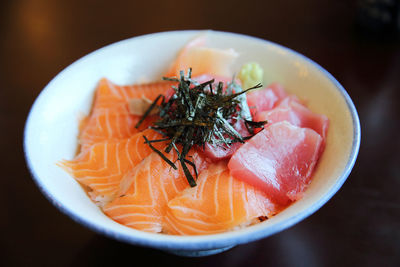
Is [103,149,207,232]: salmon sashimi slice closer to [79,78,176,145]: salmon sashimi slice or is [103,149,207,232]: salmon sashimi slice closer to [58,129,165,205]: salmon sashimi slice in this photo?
[58,129,165,205]: salmon sashimi slice

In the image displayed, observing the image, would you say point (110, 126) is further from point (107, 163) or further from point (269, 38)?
point (269, 38)

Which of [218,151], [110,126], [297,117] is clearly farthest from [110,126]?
[297,117]

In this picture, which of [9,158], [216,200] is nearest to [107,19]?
[9,158]

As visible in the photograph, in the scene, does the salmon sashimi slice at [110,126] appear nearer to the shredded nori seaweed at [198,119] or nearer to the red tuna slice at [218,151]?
the shredded nori seaweed at [198,119]

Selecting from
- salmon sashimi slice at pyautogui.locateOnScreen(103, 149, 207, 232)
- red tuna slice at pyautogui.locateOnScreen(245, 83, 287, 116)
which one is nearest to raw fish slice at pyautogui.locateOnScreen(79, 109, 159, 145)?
salmon sashimi slice at pyautogui.locateOnScreen(103, 149, 207, 232)

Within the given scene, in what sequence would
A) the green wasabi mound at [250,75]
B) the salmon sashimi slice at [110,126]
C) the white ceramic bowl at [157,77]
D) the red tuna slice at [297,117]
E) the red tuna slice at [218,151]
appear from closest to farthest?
the white ceramic bowl at [157,77] < the red tuna slice at [218,151] < the red tuna slice at [297,117] < the salmon sashimi slice at [110,126] < the green wasabi mound at [250,75]

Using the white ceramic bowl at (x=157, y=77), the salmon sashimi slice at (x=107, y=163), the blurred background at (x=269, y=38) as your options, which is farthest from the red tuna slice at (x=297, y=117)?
the salmon sashimi slice at (x=107, y=163)
